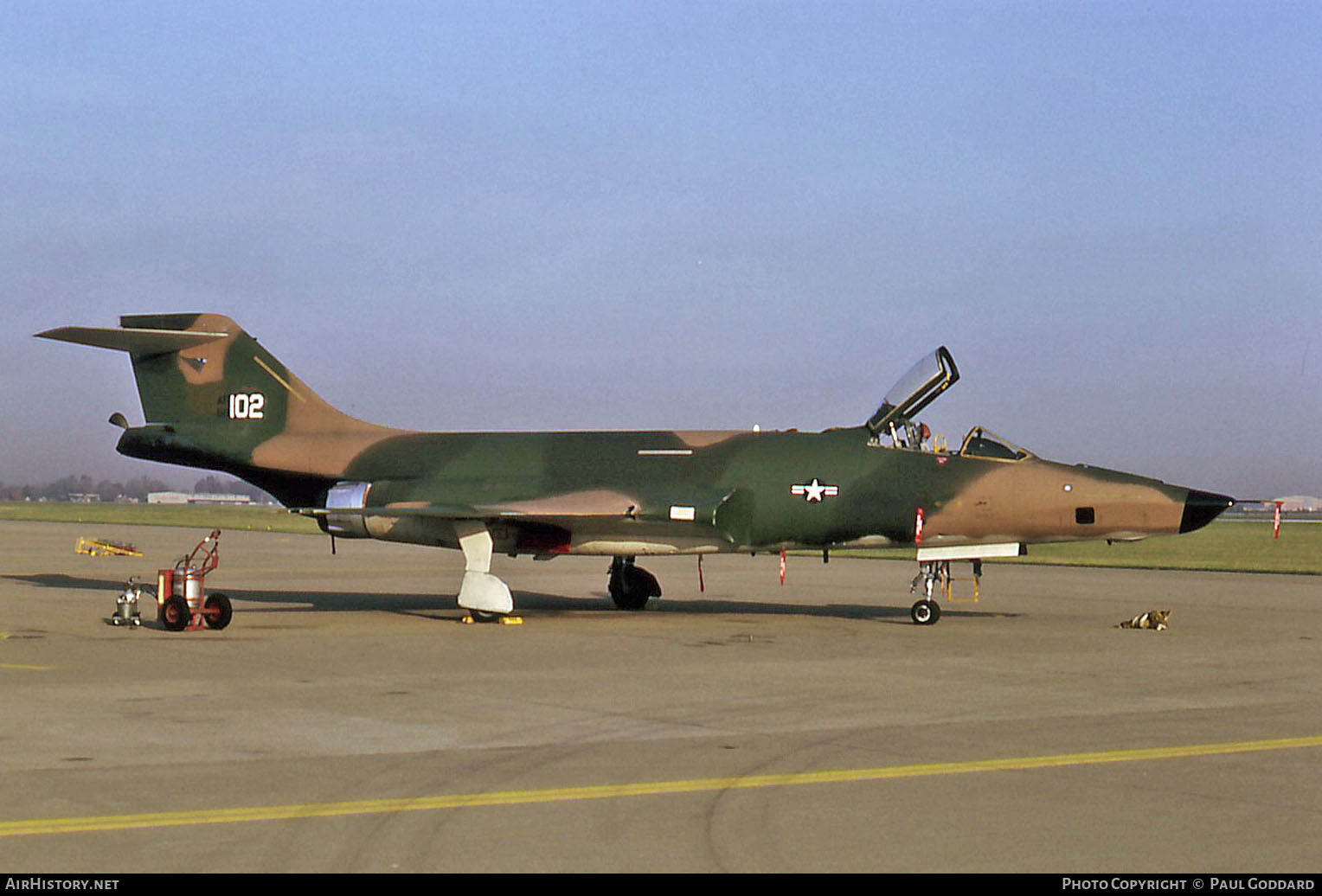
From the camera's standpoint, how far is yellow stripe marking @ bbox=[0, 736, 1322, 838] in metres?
7.21

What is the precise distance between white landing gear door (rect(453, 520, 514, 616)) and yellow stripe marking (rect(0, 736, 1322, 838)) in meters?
10.9

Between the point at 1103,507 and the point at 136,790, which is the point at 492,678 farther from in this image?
the point at 1103,507

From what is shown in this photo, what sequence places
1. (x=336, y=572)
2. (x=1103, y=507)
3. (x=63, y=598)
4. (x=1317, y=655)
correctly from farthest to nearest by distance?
(x=336, y=572) → (x=63, y=598) → (x=1103, y=507) → (x=1317, y=655)

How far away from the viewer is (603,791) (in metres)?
8.16

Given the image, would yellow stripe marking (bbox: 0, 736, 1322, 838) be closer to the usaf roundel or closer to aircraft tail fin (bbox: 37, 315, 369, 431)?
the usaf roundel

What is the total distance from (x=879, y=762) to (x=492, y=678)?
532 centimetres

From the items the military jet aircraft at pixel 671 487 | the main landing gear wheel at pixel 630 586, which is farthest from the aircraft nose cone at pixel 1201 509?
the main landing gear wheel at pixel 630 586

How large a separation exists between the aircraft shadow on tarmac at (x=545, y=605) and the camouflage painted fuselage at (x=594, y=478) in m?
1.70

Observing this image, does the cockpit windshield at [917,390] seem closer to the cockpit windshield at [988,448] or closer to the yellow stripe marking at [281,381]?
the cockpit windshield at [988,448]

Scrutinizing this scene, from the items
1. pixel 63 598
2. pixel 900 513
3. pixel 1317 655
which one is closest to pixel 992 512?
pixel 900 513

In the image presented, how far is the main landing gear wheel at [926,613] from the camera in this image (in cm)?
1944

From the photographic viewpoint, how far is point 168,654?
15.3 meters

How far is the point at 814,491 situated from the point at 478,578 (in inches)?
187
